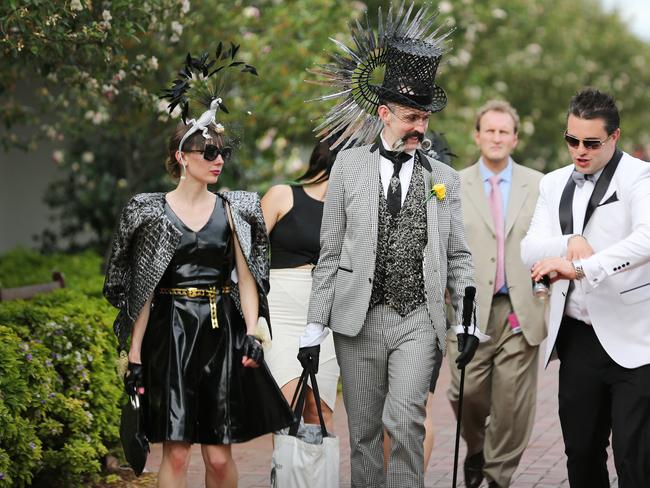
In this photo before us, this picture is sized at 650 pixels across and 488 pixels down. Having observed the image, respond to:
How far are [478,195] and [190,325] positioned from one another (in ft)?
7.96

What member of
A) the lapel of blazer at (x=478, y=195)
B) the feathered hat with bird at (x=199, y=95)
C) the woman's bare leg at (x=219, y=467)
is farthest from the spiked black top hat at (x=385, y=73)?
the woman's bare leg at (x=219, y=467)

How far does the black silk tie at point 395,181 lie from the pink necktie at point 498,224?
5.29 feet

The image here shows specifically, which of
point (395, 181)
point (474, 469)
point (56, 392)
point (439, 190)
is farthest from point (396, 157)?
point (474, 469)

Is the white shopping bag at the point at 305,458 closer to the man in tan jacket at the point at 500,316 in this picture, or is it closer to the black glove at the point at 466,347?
the black glove at the point at 466,347

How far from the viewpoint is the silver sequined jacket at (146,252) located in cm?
570

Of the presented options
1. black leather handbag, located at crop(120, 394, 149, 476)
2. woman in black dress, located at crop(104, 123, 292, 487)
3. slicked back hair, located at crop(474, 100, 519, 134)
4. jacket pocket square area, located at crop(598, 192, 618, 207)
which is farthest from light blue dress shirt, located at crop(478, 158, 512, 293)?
black leather handbag, located at crop(120, 394, 149, 476)

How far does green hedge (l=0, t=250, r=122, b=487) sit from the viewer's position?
6.18 meters

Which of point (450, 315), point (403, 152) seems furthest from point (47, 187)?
point (403, 152)

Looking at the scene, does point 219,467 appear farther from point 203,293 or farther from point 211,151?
point 211,151

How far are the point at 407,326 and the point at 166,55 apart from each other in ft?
18.8

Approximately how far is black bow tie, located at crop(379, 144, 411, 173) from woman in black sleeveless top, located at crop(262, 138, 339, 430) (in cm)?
88

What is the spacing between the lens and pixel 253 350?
5770mm

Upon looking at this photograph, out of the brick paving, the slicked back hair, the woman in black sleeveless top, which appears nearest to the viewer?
the woman in black sleeveless top

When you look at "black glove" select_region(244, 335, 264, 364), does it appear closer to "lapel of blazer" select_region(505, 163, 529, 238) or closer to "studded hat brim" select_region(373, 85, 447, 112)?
"studded hat brim" select_region(373, 85, 447, 112)
